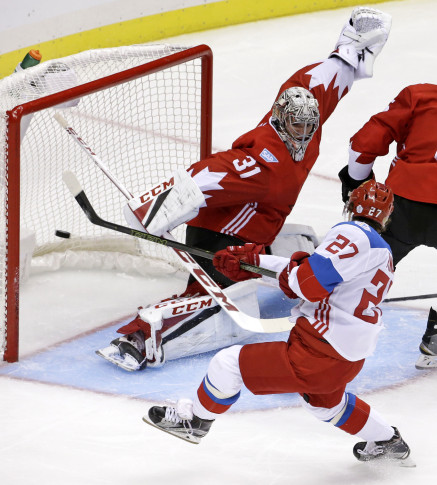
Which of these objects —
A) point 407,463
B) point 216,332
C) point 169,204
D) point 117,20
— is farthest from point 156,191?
point 117,20

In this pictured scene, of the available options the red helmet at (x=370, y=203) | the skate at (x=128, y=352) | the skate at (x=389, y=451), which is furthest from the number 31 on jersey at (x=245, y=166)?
the skate at (x=389, y=451)

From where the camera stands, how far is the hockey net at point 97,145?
143 inches

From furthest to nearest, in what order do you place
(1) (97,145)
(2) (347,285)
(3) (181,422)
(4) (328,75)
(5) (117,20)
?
1. (5) (117,20)
2. (1) (97,145)
3. (4) (328,75)
4. (3) (181,422)
5. (2) (347,285)

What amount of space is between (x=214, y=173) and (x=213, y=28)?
3.17 metres

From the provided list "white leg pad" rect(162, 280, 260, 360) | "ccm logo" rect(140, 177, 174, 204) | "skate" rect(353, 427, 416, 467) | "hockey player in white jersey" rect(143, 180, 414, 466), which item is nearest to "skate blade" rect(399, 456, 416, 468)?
"skate" rect(353, 427, 416, 467)

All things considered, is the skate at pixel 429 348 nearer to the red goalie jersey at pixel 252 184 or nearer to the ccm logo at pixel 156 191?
the red goalie jersey at pixel 252 184

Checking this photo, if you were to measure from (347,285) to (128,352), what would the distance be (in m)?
1.01

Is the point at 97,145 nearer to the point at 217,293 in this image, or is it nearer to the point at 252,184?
the point at 252,184

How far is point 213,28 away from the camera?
6.43m

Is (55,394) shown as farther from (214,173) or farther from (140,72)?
(140,72)

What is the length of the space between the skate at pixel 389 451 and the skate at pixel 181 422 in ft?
1.33

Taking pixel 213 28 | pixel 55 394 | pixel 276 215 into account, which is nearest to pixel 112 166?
pixel 276 215

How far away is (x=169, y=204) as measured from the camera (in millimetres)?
3434

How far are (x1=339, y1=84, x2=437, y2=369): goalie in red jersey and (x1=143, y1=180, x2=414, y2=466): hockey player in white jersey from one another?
0.77 m
